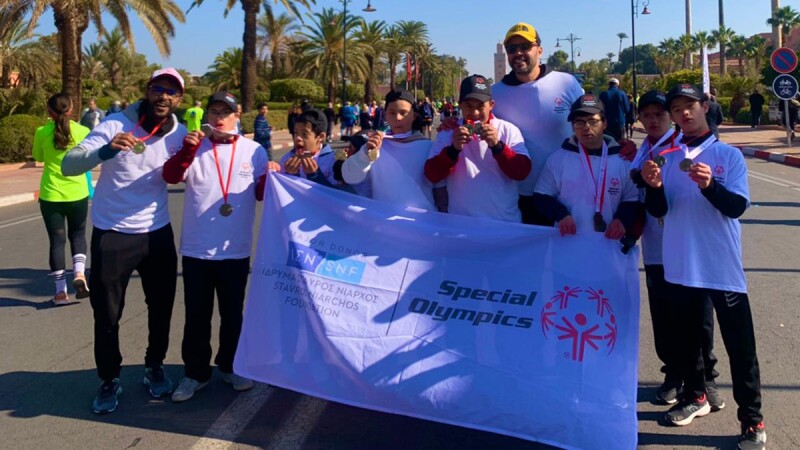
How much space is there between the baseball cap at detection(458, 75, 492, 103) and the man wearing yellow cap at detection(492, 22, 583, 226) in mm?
340

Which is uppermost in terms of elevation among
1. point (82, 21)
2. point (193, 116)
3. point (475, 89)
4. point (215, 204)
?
point (82, 21)

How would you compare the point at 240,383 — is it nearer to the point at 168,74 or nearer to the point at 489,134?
the point at 168,74

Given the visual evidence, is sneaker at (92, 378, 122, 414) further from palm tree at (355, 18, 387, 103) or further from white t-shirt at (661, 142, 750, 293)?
palm tree at (355, 18, 387, 103)

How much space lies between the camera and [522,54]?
13.4 ft

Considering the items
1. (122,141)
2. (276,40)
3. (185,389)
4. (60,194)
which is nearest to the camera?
(122,141)

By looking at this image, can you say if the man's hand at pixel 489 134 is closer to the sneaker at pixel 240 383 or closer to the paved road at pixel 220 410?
the paved road at pixel 220 410

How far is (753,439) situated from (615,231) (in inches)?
47.6

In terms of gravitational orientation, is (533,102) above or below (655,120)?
above

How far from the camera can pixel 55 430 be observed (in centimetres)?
390

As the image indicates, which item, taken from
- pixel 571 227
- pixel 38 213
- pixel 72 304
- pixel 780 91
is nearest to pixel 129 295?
pixel 72 304

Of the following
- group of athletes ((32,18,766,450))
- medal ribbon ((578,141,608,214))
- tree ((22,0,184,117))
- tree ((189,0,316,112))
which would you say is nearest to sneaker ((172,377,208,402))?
group of athletes ((32,18,766,450))

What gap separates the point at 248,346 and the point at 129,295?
10.9ft

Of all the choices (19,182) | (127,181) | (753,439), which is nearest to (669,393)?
(753,439)

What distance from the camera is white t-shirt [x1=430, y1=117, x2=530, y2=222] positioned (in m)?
3.88
